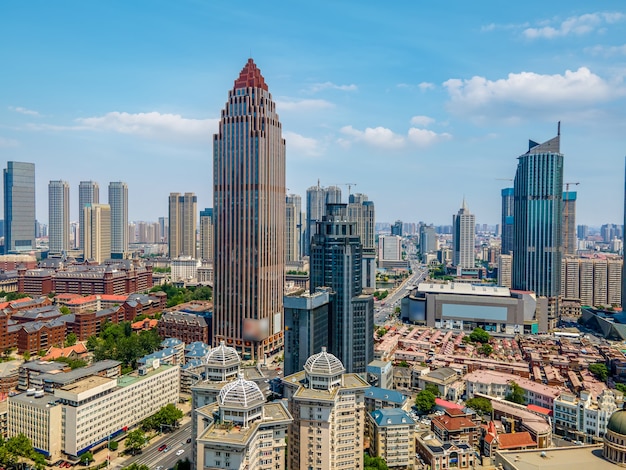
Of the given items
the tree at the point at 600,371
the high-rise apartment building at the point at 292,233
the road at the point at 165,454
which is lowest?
the road at the point at 165,454

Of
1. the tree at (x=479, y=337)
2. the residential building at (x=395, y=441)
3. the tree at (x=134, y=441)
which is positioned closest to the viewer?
the residential building at (x=395, y=441)

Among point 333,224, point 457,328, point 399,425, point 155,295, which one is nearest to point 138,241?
point 155,295

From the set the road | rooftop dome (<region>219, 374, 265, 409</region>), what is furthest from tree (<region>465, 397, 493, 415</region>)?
rooftop dome (<region>219, 374, 265, 409</region>)

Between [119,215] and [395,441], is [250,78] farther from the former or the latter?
[119,215]

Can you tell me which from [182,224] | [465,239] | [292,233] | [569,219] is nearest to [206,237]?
[182,224]

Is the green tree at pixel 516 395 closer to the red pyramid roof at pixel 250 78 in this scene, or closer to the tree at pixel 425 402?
the tree at pixel 425 402

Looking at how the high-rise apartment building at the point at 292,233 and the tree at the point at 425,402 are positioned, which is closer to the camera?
the tree at the point at 425,402

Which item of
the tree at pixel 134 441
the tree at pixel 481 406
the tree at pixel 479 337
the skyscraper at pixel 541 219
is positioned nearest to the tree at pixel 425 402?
the tree at pixel 481 406
